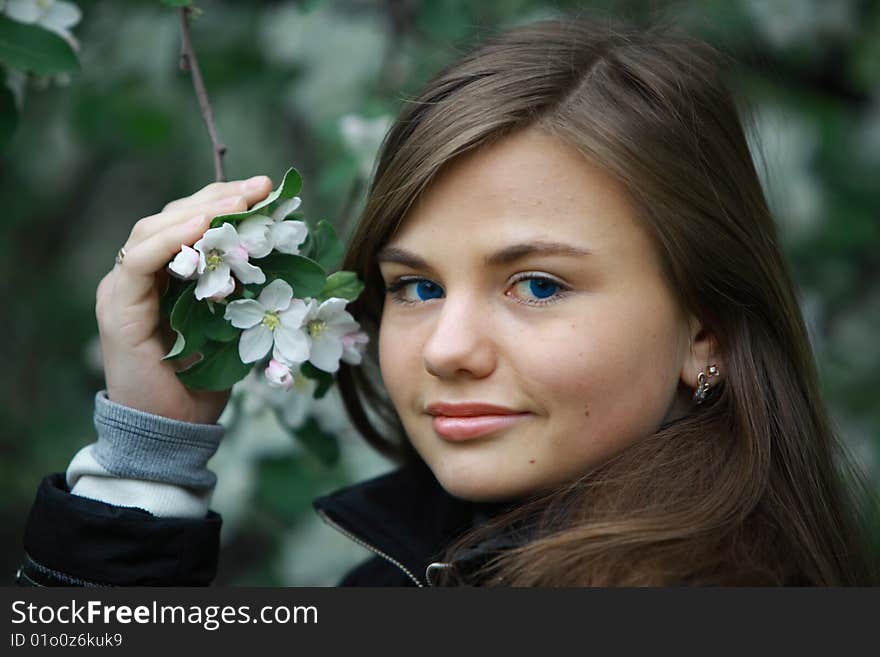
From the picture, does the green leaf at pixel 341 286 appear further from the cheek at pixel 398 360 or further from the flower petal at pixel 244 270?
the flower petal at pixel 244 270

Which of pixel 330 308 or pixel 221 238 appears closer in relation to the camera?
pixel 221 238

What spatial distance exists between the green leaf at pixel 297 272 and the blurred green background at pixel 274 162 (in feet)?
3.57

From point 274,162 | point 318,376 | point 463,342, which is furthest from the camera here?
point 274,162

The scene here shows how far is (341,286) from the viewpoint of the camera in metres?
1.82

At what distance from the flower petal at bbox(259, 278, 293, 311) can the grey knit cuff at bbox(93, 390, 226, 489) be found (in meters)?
0.29

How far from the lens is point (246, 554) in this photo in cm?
424

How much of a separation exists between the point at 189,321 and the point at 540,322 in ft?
1.84

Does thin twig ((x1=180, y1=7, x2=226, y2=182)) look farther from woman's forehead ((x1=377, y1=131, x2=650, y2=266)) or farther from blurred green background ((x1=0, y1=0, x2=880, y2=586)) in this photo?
blurred green background ((x1=0, y1=0, x2=880, y2=586))

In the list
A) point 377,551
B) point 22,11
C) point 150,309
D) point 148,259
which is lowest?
point 377,551

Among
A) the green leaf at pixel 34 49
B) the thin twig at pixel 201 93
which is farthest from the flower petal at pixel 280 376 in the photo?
the green leaf at pixel 34 49

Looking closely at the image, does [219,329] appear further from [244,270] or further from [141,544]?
[141,544]

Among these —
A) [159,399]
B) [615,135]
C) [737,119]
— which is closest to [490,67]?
[615,135]

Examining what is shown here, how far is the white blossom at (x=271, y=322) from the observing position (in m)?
1.67

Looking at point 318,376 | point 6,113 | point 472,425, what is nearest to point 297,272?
point 318,376
